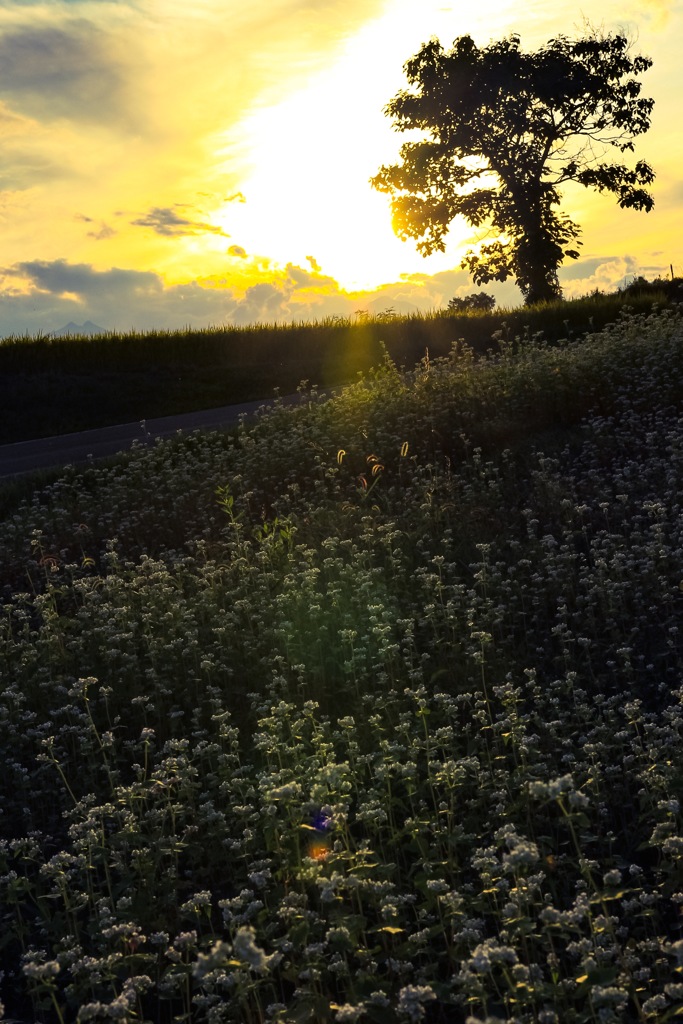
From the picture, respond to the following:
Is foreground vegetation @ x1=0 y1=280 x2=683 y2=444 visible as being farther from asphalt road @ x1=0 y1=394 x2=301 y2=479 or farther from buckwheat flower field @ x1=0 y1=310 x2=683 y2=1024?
buckwheat flower field @ x1=0 y1=310 x2=683 y2=1024

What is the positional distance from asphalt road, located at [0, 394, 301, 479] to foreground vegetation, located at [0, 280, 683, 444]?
3.87 ft

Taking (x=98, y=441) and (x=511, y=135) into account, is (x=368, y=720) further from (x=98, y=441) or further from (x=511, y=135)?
(x=511, y=135)

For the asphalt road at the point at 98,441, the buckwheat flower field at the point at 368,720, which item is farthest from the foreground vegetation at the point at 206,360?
the buckwheat flower field at the point at 368,720

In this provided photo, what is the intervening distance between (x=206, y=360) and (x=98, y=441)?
22.2 ft

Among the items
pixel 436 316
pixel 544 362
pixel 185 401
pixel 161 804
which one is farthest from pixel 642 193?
pixel 161 804

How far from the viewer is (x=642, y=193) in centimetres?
3938

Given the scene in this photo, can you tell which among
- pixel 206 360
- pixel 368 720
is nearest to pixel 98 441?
pixel 206 360

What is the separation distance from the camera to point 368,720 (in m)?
6.99

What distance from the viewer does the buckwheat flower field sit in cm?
459

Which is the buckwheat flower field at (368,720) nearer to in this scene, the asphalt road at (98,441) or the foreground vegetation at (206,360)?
the asphalt road at (98,441)

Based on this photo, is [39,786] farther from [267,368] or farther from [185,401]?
[267,368]

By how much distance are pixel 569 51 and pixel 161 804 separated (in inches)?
1480

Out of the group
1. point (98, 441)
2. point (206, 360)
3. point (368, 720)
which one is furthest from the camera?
point (206, 360)

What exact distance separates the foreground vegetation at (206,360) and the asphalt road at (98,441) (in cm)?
118
